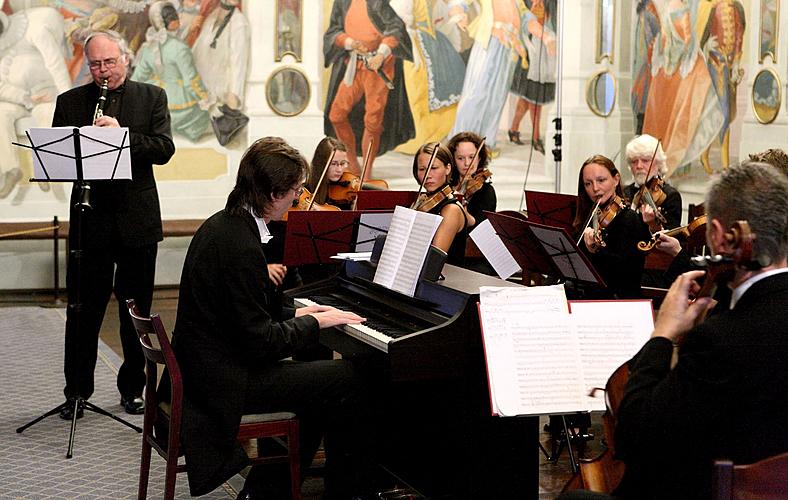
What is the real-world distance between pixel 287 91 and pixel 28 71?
2170 mm

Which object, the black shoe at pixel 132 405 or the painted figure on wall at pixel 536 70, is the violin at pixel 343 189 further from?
the painted figure on wall at pixel 536 70

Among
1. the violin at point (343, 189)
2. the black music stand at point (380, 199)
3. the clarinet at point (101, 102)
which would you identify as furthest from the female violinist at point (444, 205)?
the clarinet at point (101, 102)

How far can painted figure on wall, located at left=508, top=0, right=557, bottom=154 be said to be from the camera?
10.5 meters

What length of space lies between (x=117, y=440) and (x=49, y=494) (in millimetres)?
757

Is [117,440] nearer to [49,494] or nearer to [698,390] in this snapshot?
[49,494]

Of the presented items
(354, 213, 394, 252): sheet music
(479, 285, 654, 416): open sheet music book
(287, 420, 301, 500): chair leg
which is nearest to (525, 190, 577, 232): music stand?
(354, 213, 394, 252): sheet music

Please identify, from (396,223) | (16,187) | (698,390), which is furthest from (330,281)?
(16,187)

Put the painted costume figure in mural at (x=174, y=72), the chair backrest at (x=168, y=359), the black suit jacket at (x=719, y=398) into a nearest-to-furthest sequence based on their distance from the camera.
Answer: the black suit jacket at (x=719, y=398) < the chair backrest at (x=168, y=359) < the painted costume figure in mural at (x=174, y=72)

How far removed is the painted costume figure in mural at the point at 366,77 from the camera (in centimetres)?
978

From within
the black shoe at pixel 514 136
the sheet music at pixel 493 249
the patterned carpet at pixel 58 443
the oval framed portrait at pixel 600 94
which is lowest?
the patterned carpet at pixel 58 443

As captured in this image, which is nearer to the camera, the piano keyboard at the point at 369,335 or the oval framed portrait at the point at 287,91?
the piano keyboard at the point at 369,335

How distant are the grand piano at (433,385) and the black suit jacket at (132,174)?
1.18 metres

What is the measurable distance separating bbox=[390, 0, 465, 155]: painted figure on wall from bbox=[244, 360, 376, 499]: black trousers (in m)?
6.46

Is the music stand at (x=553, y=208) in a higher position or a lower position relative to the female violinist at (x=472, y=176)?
lower
